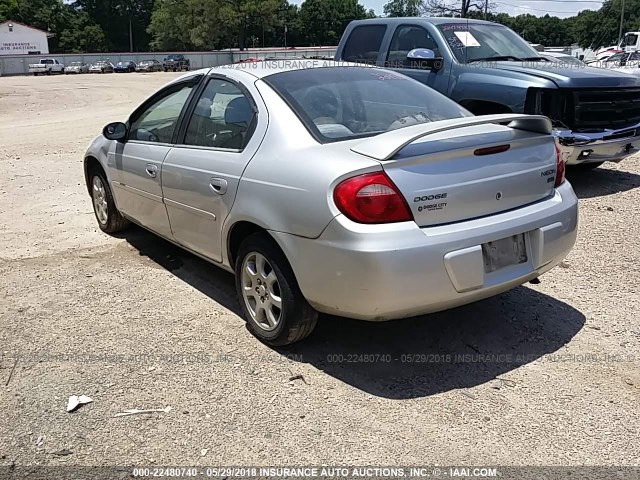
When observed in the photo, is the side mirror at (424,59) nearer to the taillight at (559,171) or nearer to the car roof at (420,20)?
the car roof at (420,20)

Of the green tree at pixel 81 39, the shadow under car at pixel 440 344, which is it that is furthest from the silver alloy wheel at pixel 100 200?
the green tree at pixel 81 39

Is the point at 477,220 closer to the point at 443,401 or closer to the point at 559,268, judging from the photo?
the point at 443,401

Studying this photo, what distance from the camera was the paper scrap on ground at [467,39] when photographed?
26.7 feet

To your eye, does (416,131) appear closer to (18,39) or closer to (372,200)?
(372,200)

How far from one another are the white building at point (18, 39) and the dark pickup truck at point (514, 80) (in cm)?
8820

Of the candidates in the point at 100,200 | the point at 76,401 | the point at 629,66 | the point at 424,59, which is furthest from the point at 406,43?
the point at 629,66

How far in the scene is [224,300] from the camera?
15.2 ft

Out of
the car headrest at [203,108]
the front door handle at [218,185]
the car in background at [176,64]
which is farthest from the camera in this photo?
the car in background at [176,64]

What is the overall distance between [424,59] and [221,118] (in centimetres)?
436

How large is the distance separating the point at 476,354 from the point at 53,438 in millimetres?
2332

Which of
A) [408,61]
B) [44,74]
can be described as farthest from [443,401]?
[44,74]

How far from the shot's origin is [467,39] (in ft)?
26.9

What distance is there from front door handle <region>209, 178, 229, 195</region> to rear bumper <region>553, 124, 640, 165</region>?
176 inches

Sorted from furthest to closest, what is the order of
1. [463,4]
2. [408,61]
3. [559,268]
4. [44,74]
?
[44,74], [463,4], [408,61], [559,268]
